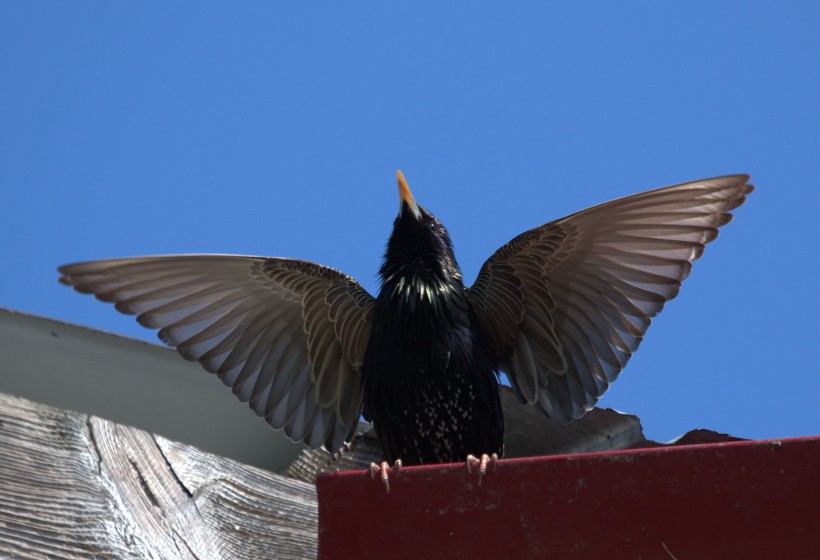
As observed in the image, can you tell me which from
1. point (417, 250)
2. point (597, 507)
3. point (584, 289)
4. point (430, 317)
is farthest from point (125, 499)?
point (584, 289)

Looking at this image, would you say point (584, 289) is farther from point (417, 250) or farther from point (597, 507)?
point (597, 507)

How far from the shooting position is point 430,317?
13.3 feet

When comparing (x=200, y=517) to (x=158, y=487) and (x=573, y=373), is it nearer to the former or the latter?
(x=158, y=487)

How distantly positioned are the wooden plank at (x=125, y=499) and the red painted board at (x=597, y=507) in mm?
532

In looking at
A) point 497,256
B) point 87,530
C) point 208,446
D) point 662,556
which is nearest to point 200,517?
point 87,530

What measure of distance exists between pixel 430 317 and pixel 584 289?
1.95ft

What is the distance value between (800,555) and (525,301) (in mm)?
2261

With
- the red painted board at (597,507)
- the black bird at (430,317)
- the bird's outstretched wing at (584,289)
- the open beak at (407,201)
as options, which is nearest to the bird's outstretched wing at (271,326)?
the black bird at (430,317)

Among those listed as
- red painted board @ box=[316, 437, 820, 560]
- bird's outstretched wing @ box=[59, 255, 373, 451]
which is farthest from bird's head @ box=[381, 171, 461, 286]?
red painted board @ box=[316, 437, 820, 560]

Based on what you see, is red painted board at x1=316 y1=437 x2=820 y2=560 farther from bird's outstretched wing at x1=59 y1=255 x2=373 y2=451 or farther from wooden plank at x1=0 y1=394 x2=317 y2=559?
bird's outstretched wing at x1=59 y1=255 x2=373 y2=451

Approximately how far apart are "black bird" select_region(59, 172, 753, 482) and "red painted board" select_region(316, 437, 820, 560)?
5.78ft

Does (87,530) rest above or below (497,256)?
below

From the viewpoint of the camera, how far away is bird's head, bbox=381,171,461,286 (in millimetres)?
4227

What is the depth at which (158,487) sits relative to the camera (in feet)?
8.86
